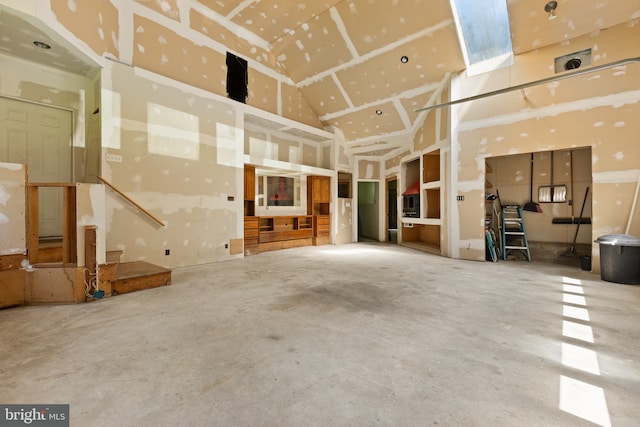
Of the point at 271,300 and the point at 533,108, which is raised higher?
the point at 533,108

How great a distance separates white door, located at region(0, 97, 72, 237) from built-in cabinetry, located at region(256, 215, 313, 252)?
3923 millimetres

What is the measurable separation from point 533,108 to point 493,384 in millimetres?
5584

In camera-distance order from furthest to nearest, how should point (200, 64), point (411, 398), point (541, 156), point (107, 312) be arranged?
point (541, 156) → point (200, 64) → point (107, 312) → point (411, 398)

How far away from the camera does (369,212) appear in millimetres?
11125

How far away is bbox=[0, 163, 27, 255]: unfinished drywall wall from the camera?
118 inches

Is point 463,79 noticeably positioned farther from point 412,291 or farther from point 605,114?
point 412,291

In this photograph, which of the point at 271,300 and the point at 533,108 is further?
the point at 533,108

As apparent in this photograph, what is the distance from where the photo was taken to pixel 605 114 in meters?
4.66

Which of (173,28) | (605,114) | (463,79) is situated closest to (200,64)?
(173,28)

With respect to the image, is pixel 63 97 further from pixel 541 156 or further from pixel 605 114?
pixel 541 156

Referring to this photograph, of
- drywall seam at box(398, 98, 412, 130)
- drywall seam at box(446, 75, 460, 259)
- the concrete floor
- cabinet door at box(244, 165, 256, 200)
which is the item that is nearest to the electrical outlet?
the concrete floor

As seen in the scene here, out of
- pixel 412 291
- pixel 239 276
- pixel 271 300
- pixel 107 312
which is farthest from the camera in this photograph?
pixel 239 276

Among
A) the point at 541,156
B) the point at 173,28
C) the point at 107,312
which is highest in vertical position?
the point at 173,28

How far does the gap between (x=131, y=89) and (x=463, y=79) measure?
6587mm
